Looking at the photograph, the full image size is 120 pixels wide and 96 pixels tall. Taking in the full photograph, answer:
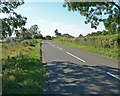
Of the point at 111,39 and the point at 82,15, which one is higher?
the point at 82,15

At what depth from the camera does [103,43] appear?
114 feet

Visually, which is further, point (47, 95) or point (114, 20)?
point (114, 20)

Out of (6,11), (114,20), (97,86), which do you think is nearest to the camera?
(97,86)

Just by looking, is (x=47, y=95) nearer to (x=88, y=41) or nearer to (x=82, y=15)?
(x=82, y=15)

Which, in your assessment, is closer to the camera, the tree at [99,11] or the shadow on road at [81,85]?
the shadow on road at [81,85]

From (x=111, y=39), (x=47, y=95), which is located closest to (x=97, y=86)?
(x=47, y=95)

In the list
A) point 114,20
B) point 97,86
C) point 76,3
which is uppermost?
point 76,3

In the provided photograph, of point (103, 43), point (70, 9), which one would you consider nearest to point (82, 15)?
point (70, 9)

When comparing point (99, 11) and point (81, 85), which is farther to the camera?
point (99, 11)

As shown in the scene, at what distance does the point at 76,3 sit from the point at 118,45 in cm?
705

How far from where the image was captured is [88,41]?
45.4m

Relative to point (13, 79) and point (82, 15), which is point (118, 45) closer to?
point (82, 15)

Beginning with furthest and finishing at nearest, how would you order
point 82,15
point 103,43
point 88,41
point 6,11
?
1. point 88,41
2. point 103,43
3. point 82,15
4. point 6,11

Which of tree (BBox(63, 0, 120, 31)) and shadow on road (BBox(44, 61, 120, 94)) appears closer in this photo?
shadow on road (BBox(44, 61, 120, 94))
